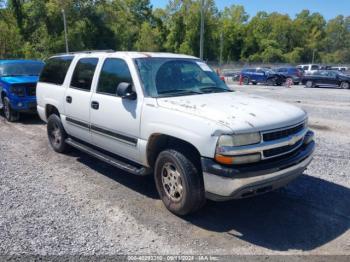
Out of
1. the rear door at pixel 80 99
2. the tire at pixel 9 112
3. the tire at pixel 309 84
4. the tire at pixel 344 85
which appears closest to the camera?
the rear door at pixel 80 99

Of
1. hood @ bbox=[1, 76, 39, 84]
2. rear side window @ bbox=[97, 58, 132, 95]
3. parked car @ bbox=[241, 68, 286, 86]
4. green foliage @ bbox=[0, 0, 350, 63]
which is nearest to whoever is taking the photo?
rear side window @ bbox=[97, 58, 132, 95]

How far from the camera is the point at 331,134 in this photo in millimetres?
8633

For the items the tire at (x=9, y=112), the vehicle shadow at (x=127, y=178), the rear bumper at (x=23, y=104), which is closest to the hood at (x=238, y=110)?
the vehicle shadow at (x=127, y=178)

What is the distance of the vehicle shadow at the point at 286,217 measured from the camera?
3767mm

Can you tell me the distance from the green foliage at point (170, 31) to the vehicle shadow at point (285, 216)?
41420mm

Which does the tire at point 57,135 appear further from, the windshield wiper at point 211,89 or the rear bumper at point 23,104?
the rear bumper at point 23,104

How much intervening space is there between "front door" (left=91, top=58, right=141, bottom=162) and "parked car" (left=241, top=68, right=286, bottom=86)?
25.7 metres

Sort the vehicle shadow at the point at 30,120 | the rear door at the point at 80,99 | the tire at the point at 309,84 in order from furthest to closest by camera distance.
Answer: the tire at the point at 309,84 → the vehicle shadow at the point at 30,120 → the rear door at the point at 80,99

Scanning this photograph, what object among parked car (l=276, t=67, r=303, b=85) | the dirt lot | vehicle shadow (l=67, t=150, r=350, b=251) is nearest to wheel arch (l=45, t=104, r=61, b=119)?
the dirt lot

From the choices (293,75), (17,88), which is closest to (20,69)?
(17,88)

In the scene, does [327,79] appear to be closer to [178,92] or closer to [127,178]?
[127,178]

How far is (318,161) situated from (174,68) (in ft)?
10.5

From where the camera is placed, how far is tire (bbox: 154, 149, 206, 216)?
3.89 meters

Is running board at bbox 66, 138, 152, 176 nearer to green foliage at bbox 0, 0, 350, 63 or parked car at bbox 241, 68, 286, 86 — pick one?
parked car at bbox 241, 68, 286, 86
